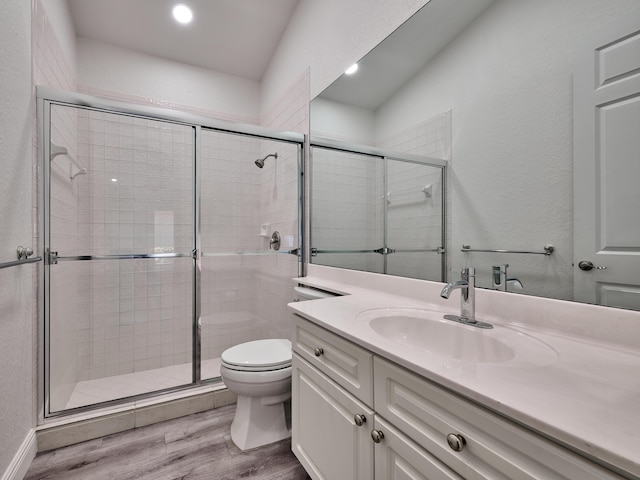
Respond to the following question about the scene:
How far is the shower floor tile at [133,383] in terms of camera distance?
189cm

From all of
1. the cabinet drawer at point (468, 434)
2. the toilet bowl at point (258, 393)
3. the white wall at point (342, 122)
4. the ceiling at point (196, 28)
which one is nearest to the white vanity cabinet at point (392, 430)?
the cabinet drawer at point (468, 434)

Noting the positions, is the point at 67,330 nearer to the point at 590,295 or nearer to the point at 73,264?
the point at 73,264

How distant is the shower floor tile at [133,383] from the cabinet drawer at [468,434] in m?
1.72

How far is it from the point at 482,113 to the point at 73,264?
255 centimetres

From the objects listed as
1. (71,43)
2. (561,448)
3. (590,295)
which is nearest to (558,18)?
(590,295)

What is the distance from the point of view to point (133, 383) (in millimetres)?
2145

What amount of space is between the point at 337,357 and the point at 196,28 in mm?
2797

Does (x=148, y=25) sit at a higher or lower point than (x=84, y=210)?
higher

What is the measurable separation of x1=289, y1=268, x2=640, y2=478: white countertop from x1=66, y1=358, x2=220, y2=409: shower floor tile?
1.60 metres

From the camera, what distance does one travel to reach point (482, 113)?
1116 millimetres

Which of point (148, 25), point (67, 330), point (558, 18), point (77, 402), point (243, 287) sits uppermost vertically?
point (148, 25)

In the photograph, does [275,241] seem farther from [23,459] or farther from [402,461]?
[402,461]

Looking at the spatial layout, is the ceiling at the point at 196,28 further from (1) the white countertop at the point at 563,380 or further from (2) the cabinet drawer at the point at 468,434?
(2) the cabinet drawer at the point at 468,434

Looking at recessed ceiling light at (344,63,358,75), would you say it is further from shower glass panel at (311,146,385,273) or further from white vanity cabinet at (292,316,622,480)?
white vanity cabinet at (292,316,622,480)
